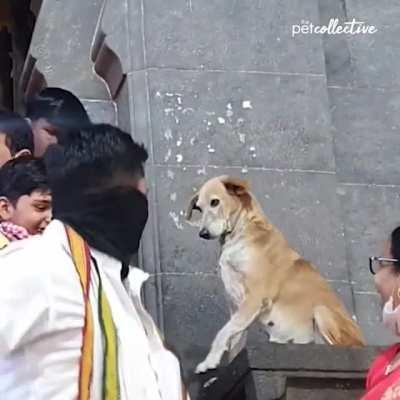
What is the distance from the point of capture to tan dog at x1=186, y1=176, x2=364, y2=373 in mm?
4867

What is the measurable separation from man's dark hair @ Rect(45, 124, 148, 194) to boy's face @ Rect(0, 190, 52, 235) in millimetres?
278

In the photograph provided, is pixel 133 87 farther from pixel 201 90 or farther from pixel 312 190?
pixel 312 190

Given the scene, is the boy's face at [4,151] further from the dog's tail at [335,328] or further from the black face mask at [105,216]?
the dog's tail at [335,328]

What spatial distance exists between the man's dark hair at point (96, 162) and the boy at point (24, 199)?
234 mm

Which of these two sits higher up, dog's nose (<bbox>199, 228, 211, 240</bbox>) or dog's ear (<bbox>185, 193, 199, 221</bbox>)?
dog's ear (<bbox>185, 193, 199, 221</bbox>)

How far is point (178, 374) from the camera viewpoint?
2.84 meters

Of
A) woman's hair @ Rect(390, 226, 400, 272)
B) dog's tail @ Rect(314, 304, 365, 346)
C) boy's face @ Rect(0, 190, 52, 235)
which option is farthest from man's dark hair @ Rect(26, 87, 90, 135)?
dog's tail @ Rect(314, 304, 365, 346)

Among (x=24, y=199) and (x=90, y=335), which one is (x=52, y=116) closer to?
(x=24, y=199)

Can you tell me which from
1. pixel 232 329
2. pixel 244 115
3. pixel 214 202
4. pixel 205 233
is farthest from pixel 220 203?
pixel 244 115

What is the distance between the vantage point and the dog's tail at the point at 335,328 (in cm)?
482

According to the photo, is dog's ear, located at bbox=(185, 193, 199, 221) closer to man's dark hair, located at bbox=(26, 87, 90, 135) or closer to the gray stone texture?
the gray stone texture

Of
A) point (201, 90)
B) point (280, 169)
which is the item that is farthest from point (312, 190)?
point (201, 90)

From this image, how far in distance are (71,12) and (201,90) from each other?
41.4 inches

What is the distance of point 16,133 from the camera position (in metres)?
4.15
